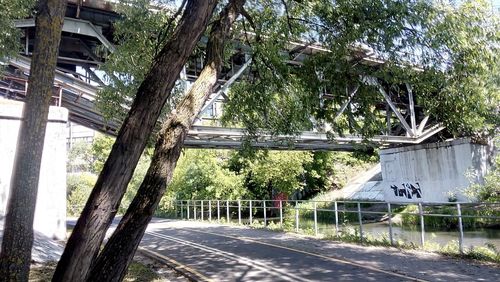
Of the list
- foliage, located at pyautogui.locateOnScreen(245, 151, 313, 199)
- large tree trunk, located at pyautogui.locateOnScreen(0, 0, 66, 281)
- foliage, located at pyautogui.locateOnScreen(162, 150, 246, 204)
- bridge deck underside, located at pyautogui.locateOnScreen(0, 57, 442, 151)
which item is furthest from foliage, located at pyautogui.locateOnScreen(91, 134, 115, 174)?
large tree trunk, located at pyautogui.locateOnScreen(0, 0, 66, 281)

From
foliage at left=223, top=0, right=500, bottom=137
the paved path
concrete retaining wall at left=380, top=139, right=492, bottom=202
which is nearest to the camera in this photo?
foliage at left=223, top=0, right=500, bottom=137

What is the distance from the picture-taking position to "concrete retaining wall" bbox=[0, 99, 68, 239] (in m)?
13.1

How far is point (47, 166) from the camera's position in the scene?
45.3 ft

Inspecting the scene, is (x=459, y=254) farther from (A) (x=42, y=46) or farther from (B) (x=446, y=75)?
(A) (x=42, y=46)

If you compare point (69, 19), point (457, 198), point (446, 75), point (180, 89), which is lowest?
point (457, 198)

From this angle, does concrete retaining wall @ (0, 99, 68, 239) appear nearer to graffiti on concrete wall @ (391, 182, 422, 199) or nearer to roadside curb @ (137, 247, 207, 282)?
roadside curb @ (137, 247, 207, 282)

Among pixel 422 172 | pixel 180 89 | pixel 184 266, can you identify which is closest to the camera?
pixel 184 266

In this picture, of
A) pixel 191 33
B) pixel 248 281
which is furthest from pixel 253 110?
pixel 191 33

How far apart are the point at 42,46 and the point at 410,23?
5930 mm

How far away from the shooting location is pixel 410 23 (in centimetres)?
783

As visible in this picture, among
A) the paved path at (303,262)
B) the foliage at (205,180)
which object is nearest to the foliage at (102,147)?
the foliage at (205,180)

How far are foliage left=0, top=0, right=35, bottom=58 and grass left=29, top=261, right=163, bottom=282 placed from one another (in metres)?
4.22

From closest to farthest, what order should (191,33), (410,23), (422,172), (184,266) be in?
(191,33), (410,23), (184,266), (422,172)

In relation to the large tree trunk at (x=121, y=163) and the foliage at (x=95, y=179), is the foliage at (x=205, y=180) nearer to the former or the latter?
the foliage at (x=95, y=179)
